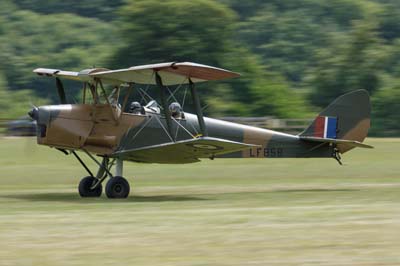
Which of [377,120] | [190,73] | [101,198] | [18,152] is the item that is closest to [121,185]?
[101,198]

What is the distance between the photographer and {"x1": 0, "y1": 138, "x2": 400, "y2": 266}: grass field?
10.4m

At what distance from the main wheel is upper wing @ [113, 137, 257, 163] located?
593 mm

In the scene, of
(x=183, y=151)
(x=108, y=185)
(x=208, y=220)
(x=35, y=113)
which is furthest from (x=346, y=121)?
(x=208, y=220)

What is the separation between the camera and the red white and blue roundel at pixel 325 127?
20109mm

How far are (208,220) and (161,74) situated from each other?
5.09 m

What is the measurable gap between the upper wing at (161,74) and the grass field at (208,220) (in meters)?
2.15

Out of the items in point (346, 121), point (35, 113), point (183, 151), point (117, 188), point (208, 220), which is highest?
point (35, 113)

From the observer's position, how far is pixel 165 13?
64.5 meters

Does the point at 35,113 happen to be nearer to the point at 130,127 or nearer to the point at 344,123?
the point at 130,127

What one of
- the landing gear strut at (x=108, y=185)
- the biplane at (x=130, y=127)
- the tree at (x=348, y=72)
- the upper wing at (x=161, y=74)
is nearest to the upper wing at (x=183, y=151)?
the biplane at (x=130, y=127)

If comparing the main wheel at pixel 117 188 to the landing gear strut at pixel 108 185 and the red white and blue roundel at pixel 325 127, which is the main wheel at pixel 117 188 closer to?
the landing gear strut at pixel 108 185

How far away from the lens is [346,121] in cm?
2012

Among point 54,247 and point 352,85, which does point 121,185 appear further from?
point 352,85

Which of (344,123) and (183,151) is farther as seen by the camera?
(344,123)
